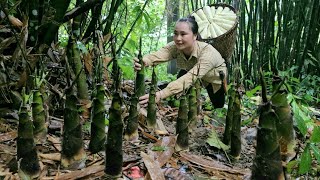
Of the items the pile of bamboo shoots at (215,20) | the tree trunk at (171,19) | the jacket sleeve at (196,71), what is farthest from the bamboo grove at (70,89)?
the tree trunk at (171,19)

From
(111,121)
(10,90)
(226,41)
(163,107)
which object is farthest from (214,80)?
(111,121)

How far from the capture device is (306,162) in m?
1.03

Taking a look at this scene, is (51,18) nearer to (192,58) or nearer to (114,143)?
(114,143)

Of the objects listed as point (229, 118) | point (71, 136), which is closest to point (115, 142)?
point (71, 136)

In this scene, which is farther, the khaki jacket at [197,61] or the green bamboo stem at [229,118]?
the khaki jacket at [197,61]

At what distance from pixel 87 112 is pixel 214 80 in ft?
5.27

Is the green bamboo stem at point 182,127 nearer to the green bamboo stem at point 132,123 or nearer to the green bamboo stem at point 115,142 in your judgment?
the green bamboo stem at point 132,123

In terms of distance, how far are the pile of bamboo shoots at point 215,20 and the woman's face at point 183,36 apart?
50 centimetres

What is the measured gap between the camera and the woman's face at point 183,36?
2941 mm

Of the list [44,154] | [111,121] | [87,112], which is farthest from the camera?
[87,112]

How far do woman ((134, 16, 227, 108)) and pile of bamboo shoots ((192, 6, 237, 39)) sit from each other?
36cm

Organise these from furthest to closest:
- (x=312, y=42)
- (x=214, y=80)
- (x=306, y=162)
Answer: (x=312, y=42), (x=214, y=80), (x=306, y=162)

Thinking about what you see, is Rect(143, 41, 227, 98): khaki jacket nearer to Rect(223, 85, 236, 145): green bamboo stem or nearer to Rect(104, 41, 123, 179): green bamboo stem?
Rect(223, 85, 236, 145): green bamboo stem

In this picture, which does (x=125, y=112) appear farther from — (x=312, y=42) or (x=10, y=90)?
(x=312, y=42)
